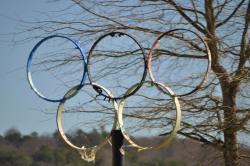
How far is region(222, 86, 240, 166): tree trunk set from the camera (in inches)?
346

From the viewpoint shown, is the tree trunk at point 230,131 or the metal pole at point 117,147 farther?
the tree trunk at point 230,131

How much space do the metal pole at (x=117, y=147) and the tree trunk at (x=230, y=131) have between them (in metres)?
3.08

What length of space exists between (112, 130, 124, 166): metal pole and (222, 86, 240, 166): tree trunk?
308cm

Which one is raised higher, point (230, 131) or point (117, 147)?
point (117, 147)

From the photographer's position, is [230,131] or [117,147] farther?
[230,131]

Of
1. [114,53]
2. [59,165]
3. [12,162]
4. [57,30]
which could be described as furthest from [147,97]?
[12,162]

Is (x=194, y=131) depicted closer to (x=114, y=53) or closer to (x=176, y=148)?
(x=176, y=148)

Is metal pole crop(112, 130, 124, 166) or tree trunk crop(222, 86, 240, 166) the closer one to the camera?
metal pole crop(112, 130, 124, 166)

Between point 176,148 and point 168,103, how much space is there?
0.93 metres

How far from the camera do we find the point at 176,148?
9.42m

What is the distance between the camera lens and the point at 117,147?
6074 millimetres

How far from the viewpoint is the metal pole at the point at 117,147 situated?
19.8 feet

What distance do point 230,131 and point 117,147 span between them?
3.38 metres

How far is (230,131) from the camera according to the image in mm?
8969
